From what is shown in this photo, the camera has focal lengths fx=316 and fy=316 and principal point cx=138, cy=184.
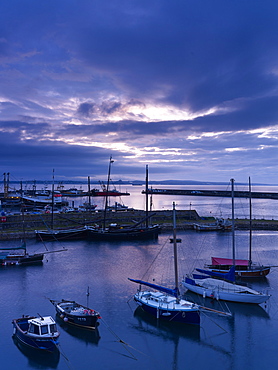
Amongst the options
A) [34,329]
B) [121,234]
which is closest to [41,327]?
[34,329]

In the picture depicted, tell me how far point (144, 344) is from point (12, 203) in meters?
108

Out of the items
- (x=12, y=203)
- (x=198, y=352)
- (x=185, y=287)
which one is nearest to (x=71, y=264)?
(x=185, y=287)

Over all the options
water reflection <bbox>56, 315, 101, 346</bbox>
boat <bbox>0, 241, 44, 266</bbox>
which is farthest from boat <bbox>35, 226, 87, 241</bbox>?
water reflection <bbox>56, 315, 101, 346</bbox>

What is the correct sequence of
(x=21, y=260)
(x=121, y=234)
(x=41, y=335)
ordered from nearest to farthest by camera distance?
1. (x=41, y=335)
2. (x=21, y=260)
3. (x=121, y=234)

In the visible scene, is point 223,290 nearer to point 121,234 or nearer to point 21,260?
point 21,260

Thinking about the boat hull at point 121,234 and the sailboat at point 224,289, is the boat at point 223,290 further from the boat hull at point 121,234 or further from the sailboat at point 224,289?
the boat hull at point 121,234

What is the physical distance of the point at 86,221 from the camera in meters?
65.4

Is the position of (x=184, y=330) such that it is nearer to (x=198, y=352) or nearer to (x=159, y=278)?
(x=198, y=352)

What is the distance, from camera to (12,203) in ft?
382

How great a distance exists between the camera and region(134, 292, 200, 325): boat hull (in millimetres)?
20953

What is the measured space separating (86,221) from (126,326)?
45326 mm

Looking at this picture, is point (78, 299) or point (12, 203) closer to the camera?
point (78, 299)

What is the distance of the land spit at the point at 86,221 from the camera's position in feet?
185

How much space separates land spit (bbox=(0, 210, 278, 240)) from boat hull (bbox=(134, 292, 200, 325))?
35.1 meters
